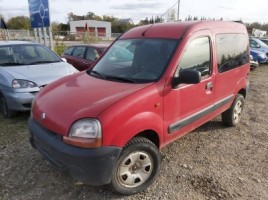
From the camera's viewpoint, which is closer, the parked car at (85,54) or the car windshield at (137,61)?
the car windshield at (137,61)

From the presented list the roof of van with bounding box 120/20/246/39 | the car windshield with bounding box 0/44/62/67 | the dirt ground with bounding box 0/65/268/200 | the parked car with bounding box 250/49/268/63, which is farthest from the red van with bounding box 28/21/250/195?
the parked car with bounding box 250/49/268/63

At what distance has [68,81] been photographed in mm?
3811

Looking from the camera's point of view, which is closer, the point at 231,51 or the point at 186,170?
the point at 186,170

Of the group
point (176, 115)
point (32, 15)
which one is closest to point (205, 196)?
point (176, 115)

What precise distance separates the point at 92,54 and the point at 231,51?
17.3 feet

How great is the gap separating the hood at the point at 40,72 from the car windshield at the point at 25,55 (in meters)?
0.29

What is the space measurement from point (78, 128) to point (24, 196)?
3.98 feet

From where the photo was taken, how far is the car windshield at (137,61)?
3.45m

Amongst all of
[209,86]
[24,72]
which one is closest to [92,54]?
[24,72]

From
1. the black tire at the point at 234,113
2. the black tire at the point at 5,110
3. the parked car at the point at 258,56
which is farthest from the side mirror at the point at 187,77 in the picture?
the parked car at the point at 258,56

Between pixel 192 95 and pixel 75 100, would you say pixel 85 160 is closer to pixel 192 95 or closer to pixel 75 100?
pixel 75 100

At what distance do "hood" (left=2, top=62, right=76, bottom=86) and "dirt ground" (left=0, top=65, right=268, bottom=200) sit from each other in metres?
0.97

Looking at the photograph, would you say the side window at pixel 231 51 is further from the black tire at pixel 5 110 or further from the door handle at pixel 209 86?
the black tire at pixel 5 110

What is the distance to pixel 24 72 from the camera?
18.6 feet
